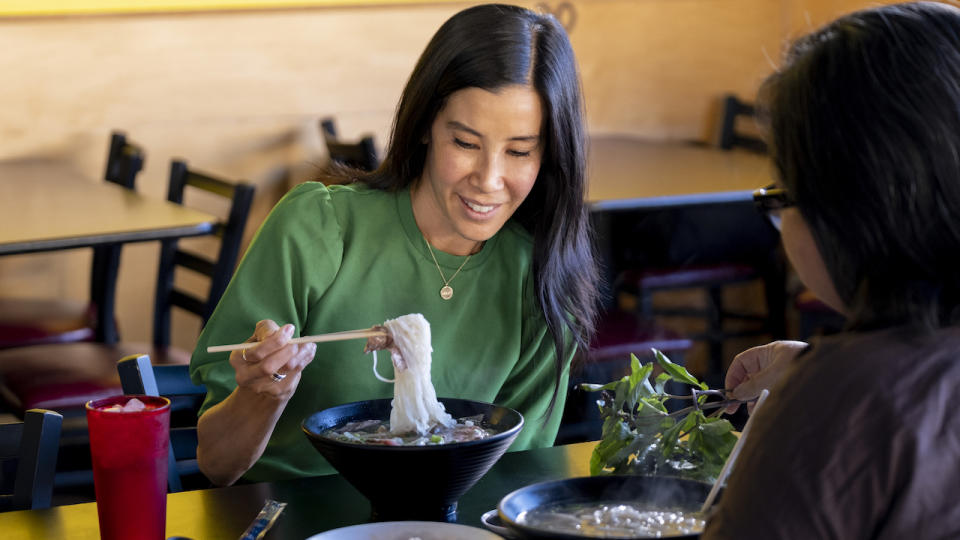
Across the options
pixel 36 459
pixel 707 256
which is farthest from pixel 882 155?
pixel 707 256

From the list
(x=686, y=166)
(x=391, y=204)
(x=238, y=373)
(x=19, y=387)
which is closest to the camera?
(x=238, y=373)

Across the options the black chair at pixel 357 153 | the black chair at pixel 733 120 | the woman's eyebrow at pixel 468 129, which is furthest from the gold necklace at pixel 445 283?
the black chair at pixel 733 120

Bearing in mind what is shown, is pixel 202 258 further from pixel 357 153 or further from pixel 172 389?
pixel 172 389

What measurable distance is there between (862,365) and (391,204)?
1.09 m

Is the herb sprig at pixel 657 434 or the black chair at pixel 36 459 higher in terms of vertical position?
the herb sprig at pixel 657 434

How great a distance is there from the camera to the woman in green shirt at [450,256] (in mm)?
1761

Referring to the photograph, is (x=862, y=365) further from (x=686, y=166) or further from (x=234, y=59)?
(x=234, y=59)

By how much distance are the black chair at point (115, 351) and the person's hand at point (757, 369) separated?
5.91 ft

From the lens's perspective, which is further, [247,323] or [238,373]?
[247,323]

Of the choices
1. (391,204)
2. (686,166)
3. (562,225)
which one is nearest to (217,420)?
(391,204)

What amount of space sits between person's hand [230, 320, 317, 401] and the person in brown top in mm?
678

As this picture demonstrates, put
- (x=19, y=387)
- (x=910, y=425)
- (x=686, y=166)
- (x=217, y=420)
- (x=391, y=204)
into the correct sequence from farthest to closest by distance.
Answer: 1. (x=686, y=166)
2. (x=19, y=387)
3. (x=391, y=204)
4. (x=217, y=420)
5. (x=910, y=425)

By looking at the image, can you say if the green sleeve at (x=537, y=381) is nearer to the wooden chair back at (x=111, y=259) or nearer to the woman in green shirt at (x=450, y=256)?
the woman in green shirt at (x=450, y=256)

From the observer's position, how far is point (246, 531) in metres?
1.36
